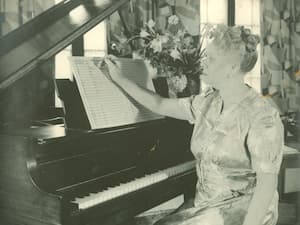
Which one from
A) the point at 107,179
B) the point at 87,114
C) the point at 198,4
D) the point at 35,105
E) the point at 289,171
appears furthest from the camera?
the point at 198,4

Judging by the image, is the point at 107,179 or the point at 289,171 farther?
the point at 289,171

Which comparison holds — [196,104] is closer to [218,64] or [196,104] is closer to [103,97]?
[218,64]

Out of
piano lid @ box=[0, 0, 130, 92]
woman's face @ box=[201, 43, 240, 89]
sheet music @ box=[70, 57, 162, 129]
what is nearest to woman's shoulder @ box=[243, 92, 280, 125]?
woman's face @ box=[201, 43, 240, 89]

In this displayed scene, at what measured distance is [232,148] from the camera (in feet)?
5.48

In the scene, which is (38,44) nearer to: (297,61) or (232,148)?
(232,148)

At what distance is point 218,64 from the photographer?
168cm

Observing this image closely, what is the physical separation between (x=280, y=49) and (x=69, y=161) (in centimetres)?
378

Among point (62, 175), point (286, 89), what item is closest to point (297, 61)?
point (286, 89)

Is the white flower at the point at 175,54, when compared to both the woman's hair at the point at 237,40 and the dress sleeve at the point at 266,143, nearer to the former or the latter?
the woman's hair at the point at 237,40

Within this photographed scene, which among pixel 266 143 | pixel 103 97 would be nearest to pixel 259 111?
pixel 266 143

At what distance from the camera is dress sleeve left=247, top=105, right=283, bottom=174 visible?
60.3 inches

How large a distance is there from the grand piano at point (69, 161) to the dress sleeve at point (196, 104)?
0.21 meters

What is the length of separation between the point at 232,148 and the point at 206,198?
0.27 meters

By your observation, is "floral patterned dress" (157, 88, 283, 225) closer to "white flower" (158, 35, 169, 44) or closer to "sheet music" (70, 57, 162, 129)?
"sheet music" (70, 57, 162, 129)
